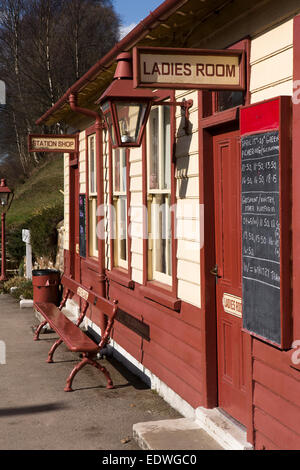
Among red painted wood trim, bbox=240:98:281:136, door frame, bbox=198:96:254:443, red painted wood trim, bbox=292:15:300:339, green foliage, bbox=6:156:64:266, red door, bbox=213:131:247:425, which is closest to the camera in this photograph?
red painted wood trim, bbox=292:15:300:339

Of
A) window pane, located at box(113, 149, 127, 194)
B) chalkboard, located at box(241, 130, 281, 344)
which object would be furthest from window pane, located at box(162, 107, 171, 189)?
chalkboard, located at box(241, 130, 281, 344)

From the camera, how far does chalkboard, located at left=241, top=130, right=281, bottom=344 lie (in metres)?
4.05

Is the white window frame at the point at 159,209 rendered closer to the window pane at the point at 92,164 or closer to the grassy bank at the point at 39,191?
the window pane at the point at 92,164

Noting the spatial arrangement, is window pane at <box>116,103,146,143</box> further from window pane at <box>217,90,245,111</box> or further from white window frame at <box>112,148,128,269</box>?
white window frame at <box>112,148,128,269</box>

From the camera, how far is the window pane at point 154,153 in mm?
6738

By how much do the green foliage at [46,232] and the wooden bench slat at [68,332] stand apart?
5.86 meters

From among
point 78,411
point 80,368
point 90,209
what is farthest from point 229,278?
point 90,209

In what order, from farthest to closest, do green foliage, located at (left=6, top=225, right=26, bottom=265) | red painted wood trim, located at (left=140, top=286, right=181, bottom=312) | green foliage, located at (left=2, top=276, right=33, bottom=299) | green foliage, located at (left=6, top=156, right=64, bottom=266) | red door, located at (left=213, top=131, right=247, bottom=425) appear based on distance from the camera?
green foliage, located at (left=6, top=225, right=26, bottom=265)
green foliage, located at (left=6, top=156, right=64, bottom=266)
green foliage, located at (left=2, top=276, right=33, bottom=299)
red painted wood trim, located at (left=140, top=286, right=181, bottom=312)
red door, located at (left=213, top=131, right=247, bottom=425)

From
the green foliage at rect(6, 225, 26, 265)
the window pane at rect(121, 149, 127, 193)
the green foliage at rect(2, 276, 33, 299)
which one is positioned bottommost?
the green foliage at rect(2, 276, 33, 299)

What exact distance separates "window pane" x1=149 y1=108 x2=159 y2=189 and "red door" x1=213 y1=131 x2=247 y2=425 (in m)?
1.49

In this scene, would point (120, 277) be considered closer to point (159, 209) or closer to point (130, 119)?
point (159, 209)

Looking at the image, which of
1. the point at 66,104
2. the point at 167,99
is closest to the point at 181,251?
the point at 167,99

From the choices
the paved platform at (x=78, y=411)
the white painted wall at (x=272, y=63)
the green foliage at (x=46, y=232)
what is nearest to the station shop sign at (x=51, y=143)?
the paved platform at (x=78, y=411)
